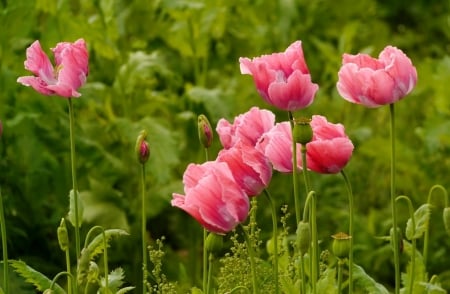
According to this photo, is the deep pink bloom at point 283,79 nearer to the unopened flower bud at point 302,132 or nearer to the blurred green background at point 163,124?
the unopened flower bud at point 302,132

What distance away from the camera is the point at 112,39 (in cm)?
345

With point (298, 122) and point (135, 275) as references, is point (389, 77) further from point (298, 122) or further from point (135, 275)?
point (135, 275)

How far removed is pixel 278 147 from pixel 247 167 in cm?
10

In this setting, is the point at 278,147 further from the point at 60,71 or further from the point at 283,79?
the point at 60,71

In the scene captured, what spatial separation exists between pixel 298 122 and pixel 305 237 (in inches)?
6.8

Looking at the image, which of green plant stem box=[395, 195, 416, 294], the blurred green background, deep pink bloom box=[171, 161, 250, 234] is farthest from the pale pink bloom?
the blurred green background

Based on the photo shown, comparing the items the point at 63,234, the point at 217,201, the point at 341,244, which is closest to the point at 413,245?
the point at 341,244

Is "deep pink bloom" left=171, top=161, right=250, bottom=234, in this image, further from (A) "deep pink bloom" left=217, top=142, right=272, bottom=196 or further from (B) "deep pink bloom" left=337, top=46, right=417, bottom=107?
(B) "deep pink bloom" left=337, top=46, right=417, bottom=107

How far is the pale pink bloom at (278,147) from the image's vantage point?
194 cm

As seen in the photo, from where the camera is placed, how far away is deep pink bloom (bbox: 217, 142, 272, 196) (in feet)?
6.15

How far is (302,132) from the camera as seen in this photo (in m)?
1.85

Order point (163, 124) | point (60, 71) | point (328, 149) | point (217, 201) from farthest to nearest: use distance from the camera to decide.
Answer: point (163, 124)
point (60, 71)
point (328, 149)
point (217, 201)

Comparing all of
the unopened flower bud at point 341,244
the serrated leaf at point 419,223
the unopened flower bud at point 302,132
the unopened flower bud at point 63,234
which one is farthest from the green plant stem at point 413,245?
the unopened flower bud at point 63,234

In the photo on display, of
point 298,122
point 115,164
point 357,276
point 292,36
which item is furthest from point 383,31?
point 298,122
